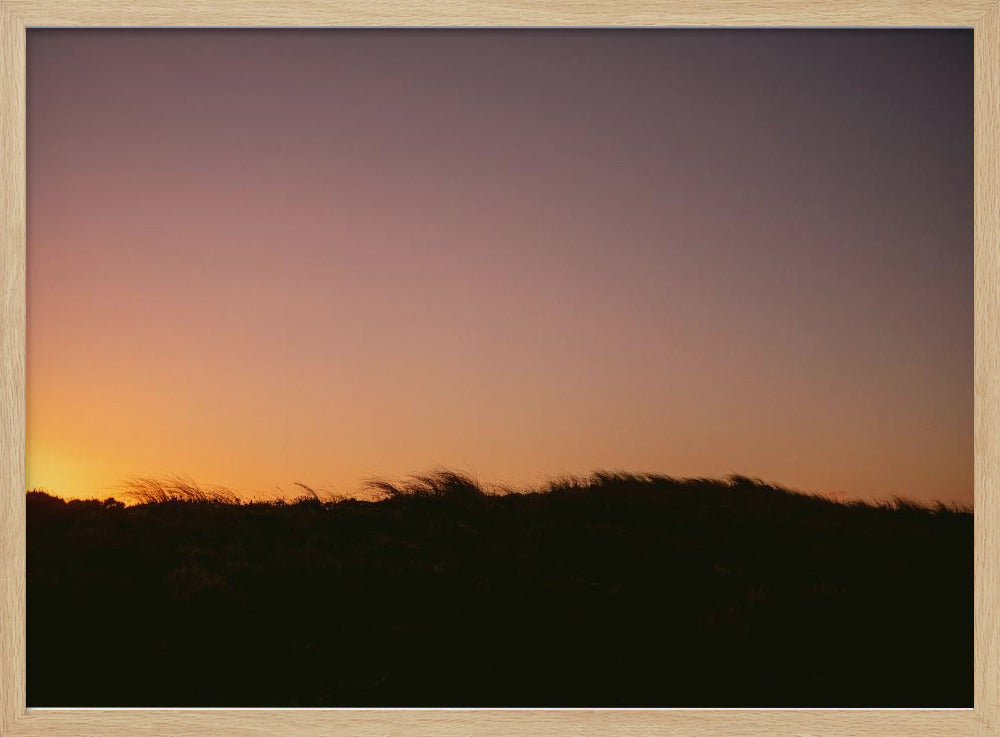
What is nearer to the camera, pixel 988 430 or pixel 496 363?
pixel 988 430

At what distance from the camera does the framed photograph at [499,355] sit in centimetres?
231

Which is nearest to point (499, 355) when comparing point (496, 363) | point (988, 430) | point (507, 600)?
point (496, 363)

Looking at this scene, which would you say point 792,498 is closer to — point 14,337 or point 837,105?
point 837,105

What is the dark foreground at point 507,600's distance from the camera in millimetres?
2314

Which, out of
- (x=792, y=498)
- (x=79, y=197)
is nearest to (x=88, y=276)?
(x=79, y=197)

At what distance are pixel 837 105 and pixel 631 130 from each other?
480 mm

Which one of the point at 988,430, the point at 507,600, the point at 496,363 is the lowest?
the point at 507,600

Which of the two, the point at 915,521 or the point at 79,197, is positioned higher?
the point at 79,197

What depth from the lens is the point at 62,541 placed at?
7.70ft

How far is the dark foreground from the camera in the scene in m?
2.31

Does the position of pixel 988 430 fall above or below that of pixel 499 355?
below

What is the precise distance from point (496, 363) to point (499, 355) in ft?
0.07

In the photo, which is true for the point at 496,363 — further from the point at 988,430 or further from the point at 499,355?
the point at 988,430

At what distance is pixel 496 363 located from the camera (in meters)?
2.42
